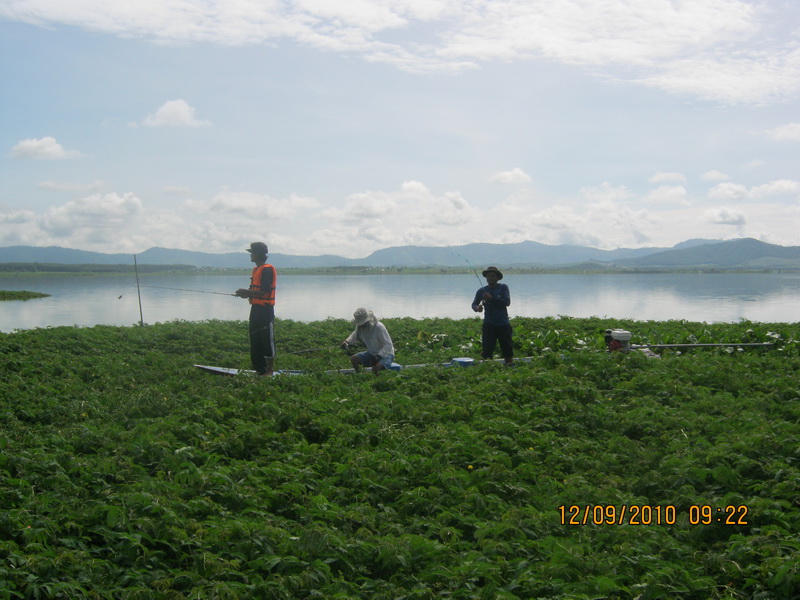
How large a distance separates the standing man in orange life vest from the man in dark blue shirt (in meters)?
4.46

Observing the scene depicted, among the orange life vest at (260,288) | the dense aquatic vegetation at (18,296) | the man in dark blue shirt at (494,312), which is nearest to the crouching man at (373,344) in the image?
the orange life vest at (260,288)

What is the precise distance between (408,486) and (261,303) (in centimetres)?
738

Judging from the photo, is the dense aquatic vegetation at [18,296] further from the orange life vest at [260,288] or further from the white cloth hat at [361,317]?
the white cloth hat at [361,317]

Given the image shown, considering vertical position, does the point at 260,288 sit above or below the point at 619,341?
above

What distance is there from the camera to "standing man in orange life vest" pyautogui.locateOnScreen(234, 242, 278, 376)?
13.3 meters

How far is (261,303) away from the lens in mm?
13344

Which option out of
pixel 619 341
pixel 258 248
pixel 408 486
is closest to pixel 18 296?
pixel 258 248

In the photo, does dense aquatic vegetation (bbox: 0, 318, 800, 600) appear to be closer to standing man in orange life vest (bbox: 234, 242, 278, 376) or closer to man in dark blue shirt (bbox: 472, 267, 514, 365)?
standing man in orange life vest (bbox: 234, 242, 278, 376)

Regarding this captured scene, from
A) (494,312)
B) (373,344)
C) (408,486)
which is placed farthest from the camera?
(494,312)

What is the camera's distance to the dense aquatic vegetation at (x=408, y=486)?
195 inches

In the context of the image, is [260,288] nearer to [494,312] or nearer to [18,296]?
[494,312]

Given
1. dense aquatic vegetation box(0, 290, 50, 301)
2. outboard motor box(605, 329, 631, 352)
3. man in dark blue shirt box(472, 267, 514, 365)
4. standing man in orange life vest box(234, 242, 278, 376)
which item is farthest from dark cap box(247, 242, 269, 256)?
dense aquatic vegetation box(0, 290, 50, 301)

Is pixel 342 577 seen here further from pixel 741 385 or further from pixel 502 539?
pixel 741 385

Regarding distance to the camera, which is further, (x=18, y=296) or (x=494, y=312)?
(x=18, y=296)
